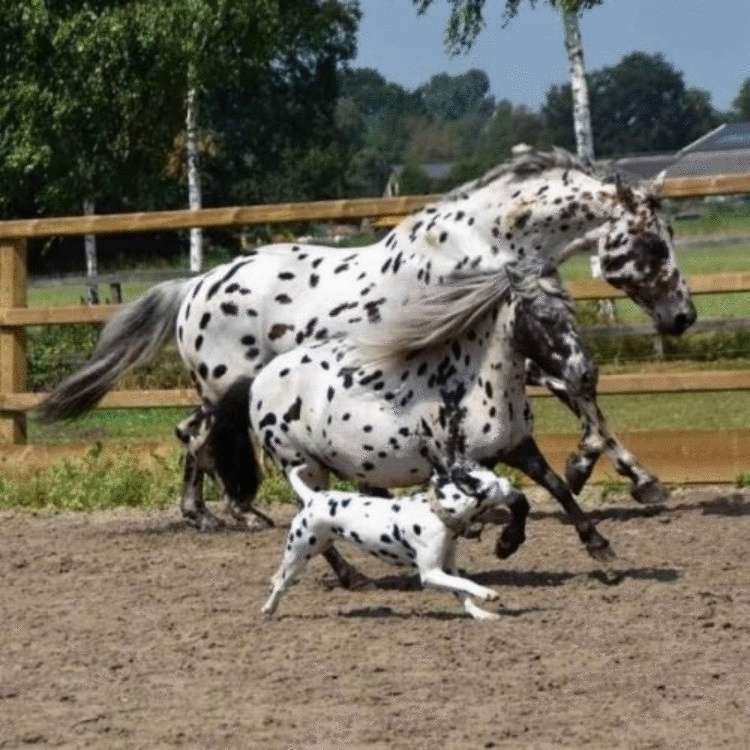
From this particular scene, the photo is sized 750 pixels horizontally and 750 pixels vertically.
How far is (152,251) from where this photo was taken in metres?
52.8

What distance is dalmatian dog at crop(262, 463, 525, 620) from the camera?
738cm

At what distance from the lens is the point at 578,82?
1002 inches

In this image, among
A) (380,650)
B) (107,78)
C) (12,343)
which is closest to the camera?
(380,650)

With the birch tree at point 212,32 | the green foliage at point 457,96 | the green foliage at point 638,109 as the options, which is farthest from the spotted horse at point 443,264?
the green foliage at point 457,96

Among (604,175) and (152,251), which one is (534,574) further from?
(152,251)

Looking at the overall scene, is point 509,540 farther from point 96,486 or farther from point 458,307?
point 96,486

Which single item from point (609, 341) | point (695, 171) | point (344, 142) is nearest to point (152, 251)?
point (695, 171)

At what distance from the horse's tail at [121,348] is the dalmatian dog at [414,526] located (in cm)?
300

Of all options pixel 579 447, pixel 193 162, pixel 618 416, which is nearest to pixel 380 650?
pixel 579 447

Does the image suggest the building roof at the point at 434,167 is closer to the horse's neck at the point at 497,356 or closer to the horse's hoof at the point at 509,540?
the horse's neck at the point at 497,356

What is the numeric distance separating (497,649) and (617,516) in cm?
357

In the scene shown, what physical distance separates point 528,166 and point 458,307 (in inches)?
65.0

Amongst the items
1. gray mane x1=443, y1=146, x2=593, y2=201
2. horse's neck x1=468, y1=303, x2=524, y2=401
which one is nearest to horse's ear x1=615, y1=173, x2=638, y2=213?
gray mane x1=443, y1=146, x2=593, y2=201

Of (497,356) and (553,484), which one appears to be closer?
(497,356)
